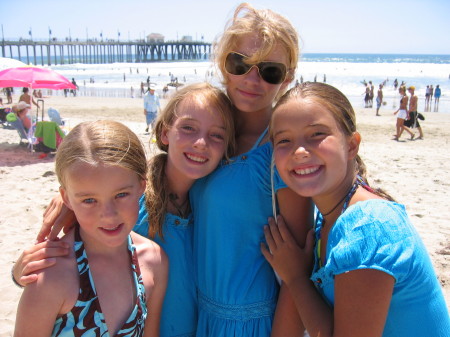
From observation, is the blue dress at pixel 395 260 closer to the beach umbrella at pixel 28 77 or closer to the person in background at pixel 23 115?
the beach umbrella at pixel 28 77

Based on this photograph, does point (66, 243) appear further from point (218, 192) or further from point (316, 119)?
point (316, 119)

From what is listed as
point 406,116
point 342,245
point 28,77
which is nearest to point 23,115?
point 28,77

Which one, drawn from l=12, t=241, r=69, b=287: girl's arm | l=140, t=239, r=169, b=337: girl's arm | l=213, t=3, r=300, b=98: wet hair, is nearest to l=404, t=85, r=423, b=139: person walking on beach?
l=213, t=3, r=300, b=98: wet hair

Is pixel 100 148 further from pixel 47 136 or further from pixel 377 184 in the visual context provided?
pixel 47 136

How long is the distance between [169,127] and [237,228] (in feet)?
2.01

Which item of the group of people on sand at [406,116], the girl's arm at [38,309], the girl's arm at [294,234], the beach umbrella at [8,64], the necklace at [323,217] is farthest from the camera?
the group of people on sand at [406,116]

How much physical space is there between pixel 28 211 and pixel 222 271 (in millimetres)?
5235

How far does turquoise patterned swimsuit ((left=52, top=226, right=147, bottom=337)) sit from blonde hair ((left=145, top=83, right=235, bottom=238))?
327 mm

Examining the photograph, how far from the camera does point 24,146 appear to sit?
424 inches

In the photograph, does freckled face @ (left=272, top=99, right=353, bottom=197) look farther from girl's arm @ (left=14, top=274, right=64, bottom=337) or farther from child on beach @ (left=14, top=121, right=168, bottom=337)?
girl's arm @ (left=14, top=274, right=64, bottom=337)

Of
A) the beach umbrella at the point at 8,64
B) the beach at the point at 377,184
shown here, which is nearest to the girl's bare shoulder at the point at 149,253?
the beach at the point at 377,184

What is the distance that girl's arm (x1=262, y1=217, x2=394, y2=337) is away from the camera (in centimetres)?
127

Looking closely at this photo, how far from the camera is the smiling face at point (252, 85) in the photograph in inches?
74.0

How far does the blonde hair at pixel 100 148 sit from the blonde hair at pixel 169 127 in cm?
21
